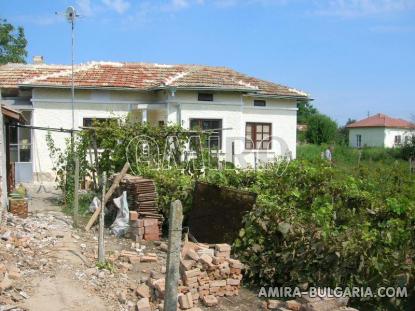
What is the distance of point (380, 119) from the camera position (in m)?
52.2

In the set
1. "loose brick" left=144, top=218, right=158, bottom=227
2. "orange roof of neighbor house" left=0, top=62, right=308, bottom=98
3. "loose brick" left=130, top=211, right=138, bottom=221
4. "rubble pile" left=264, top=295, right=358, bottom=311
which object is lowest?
"rubble pile" left=264, top=295, right=358, bottom=311

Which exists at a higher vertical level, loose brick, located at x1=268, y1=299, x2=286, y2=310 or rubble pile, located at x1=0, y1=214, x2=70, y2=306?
rubble pile, located at x1=0, y1=214, x2=70, y2=306

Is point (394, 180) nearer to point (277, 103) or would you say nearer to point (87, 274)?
point (87, 274)

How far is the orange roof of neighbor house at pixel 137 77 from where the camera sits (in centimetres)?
1734

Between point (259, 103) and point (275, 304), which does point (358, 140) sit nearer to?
point (259, 103)

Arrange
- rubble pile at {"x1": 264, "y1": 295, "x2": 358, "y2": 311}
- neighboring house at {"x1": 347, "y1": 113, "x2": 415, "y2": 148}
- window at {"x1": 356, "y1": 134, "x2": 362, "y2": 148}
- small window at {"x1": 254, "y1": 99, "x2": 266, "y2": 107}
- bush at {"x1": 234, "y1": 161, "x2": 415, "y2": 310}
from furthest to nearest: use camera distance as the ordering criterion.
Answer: window at {"x1": 356, "y1": 134, "x2": 362, "y2": 148} < neighboring house at {"x1": 347, "y1": 113, "x2": 415, "y2": 148} < small window at {"x1": 254, "y1": 99, "x2": 266, "y2": 107} < bush at {"x1": 234, "y1": 161, "x2": 415, "y2": 310} < rubble pile at {"x1": 264, "y1": 295, "x2": 358, "y2": 311}

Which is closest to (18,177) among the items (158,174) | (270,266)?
(158,174)

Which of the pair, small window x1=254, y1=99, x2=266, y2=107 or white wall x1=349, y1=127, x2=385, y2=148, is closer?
small window x1=254, y1=99, x2=266, y2=107

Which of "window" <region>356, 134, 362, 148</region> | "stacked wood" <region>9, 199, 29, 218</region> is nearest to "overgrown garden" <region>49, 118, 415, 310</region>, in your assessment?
"stacked wood" <region>9, 199, 29, 218</region>

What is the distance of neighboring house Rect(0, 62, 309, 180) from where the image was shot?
16953mm

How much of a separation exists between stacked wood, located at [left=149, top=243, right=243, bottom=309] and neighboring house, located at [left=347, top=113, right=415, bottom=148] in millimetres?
44605

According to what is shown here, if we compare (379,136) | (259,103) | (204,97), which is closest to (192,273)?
(204,97)

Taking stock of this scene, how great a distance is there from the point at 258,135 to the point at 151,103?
16.2 ft

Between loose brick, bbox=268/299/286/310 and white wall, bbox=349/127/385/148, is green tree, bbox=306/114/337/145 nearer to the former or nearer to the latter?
white wall, bbox=349/127/385/148
